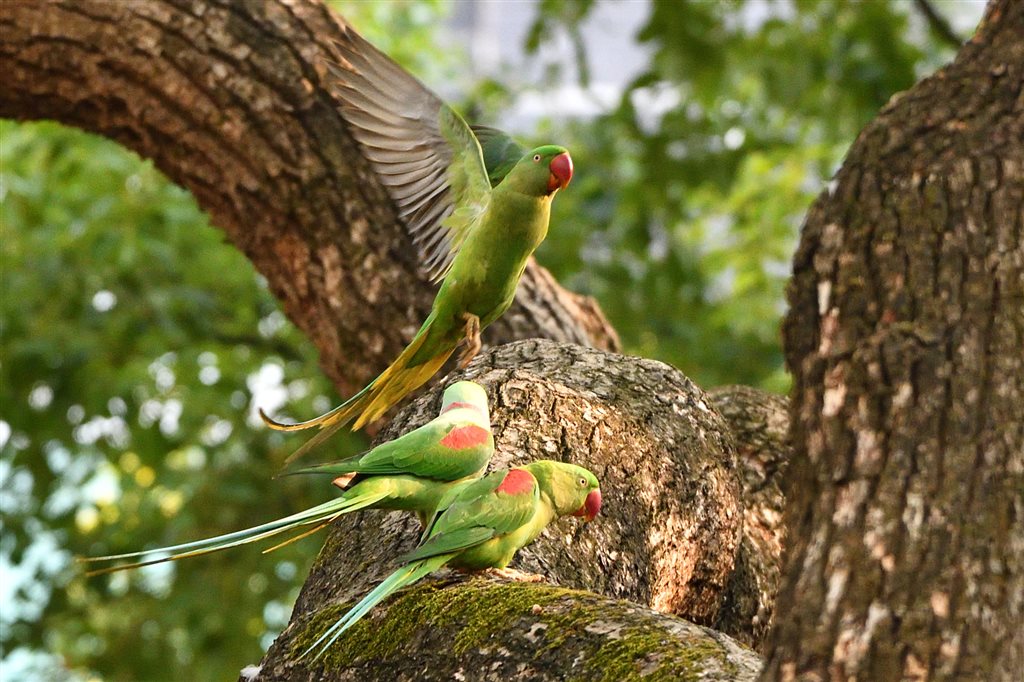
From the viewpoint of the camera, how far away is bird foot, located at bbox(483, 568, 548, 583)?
7.34 ft

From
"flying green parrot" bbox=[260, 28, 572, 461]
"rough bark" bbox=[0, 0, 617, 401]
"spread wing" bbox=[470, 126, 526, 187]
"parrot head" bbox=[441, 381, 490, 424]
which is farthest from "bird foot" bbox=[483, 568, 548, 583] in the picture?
"rough bark" bbox=[0, 0, 617, 401]

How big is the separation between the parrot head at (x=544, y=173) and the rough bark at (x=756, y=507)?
34.8 inches

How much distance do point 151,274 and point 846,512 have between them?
227 inches

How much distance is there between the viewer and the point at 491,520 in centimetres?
205

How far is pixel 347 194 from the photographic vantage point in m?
4.12

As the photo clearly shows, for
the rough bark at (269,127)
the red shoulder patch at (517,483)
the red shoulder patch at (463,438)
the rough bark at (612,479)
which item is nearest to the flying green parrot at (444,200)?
the rough bark at (612,479)

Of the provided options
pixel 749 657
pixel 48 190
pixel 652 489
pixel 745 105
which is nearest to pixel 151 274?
pixel 48 190

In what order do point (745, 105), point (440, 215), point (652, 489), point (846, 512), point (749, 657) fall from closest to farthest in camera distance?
point (846, 512) < point (749, 657) < point (652, 489) < point (440, 215) < point (745, 105)

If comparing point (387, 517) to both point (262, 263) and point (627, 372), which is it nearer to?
point (627, 372)

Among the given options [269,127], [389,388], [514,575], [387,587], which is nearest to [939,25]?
[269,127]

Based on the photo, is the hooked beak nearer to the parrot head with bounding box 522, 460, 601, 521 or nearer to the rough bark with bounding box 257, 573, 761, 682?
the parrot head with bounding box 522, 460, 601, 521

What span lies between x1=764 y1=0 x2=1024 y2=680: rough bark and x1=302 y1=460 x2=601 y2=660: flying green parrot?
0.64 metres

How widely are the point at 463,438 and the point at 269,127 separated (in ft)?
7.41

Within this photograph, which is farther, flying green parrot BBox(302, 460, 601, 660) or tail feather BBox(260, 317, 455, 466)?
tail feather BBox(260, 317, 455, 466)
